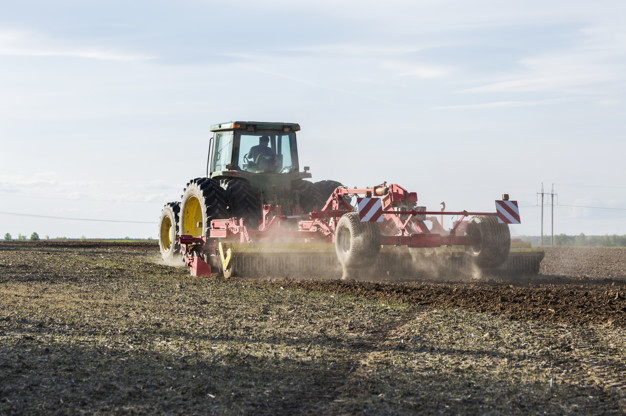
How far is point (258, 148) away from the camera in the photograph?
16078 mm

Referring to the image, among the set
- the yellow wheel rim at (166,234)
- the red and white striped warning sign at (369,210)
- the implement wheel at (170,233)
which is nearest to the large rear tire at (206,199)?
the implement wheel at (170,233)

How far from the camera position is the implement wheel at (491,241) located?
44.6ft

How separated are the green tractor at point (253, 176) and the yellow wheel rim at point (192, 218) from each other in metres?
0.05

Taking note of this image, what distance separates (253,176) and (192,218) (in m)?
2.17

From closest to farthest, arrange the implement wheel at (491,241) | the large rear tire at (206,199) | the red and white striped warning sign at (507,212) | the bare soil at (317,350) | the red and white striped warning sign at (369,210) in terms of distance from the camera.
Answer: the bare soil at (317,350) → the red and white striped warning sign at (369,210) → the implement wheel at (491,241) → the red and white striped warning sign at (507,212) → the large rear tire at (206,199)

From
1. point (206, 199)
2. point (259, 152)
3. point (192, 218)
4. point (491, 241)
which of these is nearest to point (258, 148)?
point (259, 152)

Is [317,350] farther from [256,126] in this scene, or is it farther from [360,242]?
[256,126]

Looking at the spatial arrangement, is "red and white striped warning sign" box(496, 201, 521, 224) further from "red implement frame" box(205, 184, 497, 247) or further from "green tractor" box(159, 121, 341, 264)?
"green tractor" box(159, 121, 341, 264)

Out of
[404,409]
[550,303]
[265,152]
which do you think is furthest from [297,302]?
[265,152]

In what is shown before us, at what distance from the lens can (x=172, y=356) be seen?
676 cm

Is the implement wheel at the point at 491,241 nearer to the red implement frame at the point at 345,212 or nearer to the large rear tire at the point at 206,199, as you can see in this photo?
the red implement frame at the point at 345,212

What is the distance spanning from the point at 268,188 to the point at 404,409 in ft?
35.6

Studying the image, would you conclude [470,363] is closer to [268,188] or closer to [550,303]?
[550,303]

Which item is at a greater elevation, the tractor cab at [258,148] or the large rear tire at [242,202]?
the tractor cab at [258,148]
